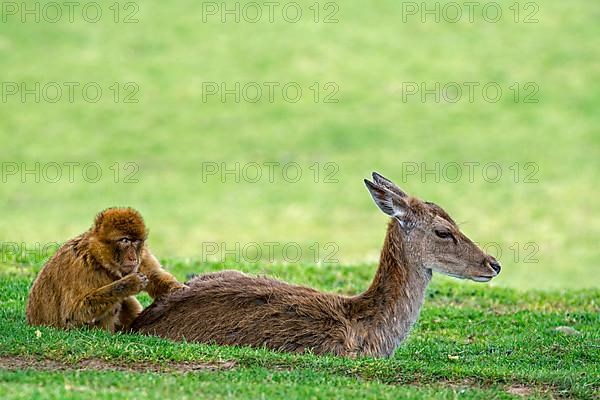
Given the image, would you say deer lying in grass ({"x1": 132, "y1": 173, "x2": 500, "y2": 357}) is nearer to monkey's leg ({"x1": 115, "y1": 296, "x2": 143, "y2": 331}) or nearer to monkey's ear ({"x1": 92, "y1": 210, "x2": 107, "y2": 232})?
monkey's leg ({"x1": 115, "y1": 296, "x2": 143, "y2": 331})

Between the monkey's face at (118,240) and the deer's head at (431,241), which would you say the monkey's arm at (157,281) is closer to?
the monkey's face at (118,240)

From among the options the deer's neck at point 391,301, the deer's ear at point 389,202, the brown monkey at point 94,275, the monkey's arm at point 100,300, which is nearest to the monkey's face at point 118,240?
the brown monkey at point 94,275

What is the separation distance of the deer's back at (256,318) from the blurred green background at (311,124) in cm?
1656

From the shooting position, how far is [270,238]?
29.7 metres

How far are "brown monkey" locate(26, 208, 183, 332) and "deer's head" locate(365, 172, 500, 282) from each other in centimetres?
231

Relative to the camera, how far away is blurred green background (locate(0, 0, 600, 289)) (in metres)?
30.9

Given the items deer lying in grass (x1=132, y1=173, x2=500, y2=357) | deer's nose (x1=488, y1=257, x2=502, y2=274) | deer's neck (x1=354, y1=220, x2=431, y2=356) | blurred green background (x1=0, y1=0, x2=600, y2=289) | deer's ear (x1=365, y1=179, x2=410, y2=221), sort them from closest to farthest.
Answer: deer lying in grass (x1=132, y1=173, x2=500, y2=357) → deer's neck (x1=354, y1=220, x2=431, y2=356) → deer's ear (x1=365, y1=179, x2=410, y2=221) → deer's nose (x1=488, y1=257, x2=502, y2=274) → blurred green background (x1=0, y1=0, x2=600, y2=289)

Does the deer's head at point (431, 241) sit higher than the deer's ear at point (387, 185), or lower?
Answer: lower

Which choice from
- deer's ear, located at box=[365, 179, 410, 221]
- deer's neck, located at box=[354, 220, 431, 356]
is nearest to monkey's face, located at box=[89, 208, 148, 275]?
deer's neck, located at box=[354, 220, 431, 356]

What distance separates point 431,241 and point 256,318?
1875mm

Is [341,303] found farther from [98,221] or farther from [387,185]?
[98,221]

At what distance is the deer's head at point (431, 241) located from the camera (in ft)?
37.0

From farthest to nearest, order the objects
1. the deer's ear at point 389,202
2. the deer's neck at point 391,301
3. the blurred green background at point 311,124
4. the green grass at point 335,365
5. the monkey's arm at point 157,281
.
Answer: the blurred green background at point 311,124 → the monkey's arm at point 157,281 → the deer's ear at point 389,202 → the deer's neck at point 391,301 → the green grass at point 335,365

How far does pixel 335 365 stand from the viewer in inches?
383
